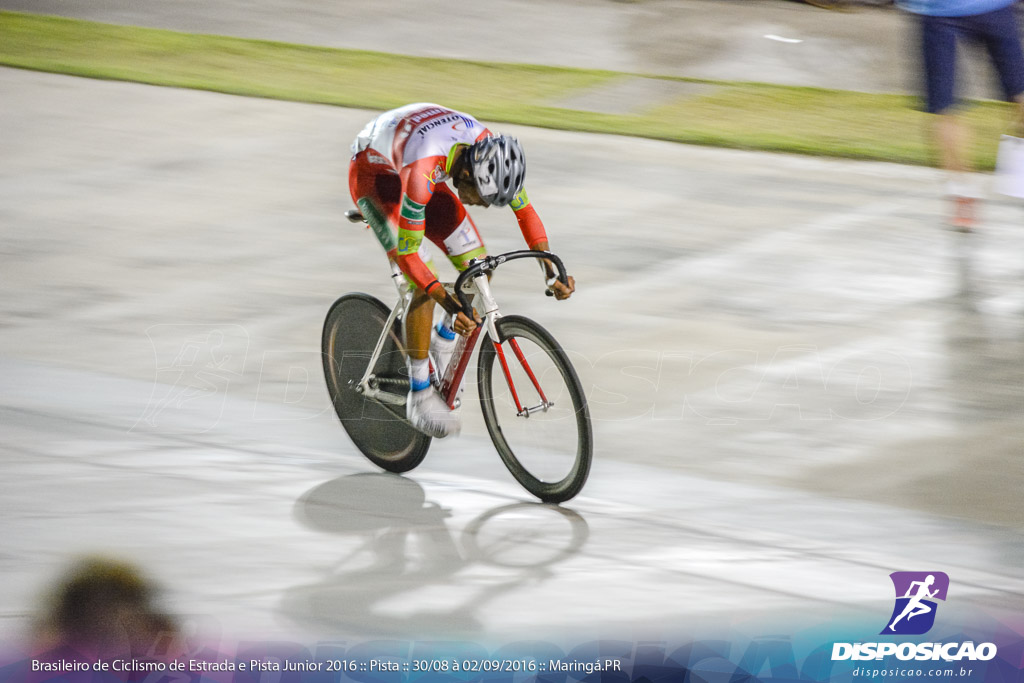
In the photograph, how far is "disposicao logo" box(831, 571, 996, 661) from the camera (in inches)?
157

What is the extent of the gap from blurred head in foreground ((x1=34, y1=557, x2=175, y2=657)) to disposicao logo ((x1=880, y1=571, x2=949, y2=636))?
2281 mm

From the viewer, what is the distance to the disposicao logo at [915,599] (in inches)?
161

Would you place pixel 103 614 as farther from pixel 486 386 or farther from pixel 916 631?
pixel 916 631

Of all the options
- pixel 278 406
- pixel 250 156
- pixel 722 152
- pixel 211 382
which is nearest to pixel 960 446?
pixel 278 406

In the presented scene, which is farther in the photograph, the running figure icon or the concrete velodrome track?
the concrete velodrome track

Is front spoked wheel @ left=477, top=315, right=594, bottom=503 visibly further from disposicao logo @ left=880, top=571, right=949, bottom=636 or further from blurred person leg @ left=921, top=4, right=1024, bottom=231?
blurred person leg @ left=921, top=4, right=1024, bottom=231

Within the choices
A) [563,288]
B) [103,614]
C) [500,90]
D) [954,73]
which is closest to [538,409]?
[563,288]

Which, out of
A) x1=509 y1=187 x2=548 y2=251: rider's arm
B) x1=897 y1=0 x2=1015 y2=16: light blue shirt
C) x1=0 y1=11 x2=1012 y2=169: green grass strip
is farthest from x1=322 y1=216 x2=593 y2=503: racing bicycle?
x1=0 y1=11 x2=1012 y2=169: green grass strip

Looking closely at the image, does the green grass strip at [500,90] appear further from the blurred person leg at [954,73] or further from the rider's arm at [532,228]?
the rider's arm at [532,228]

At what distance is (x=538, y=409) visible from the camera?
489 centimetres

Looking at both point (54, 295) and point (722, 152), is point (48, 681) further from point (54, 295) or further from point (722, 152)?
point (722, 152)

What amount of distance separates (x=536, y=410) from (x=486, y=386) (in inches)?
9.3

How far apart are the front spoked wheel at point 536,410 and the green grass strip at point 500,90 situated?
547cm

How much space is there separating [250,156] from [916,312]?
5.11 metres
